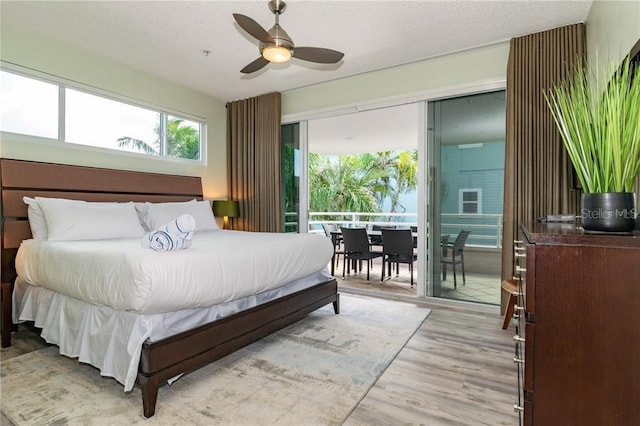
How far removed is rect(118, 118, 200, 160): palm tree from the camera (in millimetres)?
4101

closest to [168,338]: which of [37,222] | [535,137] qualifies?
[37,222]

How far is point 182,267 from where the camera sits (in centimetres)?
186

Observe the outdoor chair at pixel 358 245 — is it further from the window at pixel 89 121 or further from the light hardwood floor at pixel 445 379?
the window at pixel 89 121

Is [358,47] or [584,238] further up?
[358,47]

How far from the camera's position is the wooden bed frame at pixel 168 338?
1.80m

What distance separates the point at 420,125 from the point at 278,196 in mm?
2087

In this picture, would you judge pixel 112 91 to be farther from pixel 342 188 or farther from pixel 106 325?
pixel 342 188

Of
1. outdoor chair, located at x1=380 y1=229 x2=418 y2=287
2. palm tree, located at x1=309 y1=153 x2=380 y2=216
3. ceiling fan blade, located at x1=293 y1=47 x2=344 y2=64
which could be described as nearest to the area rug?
outdoor chair, located at x1=380 y1=229 x2=418 y2=287

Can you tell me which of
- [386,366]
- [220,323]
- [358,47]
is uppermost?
[358,47]

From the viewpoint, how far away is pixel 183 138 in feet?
15.3

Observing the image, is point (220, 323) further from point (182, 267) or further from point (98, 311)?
point (98, 311)

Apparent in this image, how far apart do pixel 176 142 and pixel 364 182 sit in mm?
5484

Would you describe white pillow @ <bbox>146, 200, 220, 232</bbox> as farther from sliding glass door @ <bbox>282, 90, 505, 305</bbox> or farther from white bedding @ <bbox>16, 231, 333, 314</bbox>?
sliding glass door @ <bbox>282, 90, 505, 305</bbox>

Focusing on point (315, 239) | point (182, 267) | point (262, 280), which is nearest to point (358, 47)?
point (315, 239)
